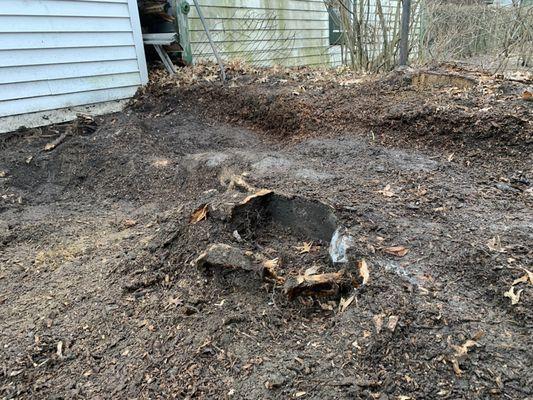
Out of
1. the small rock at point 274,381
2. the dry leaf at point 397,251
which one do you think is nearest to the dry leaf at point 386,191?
the dry leaf at point 397,251

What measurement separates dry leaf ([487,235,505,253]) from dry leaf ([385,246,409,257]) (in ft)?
1.25

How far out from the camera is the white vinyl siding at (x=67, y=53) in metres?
4.14

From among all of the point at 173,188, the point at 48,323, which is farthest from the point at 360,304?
the point at 173,188

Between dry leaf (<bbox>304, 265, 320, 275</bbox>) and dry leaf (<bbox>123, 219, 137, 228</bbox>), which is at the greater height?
dry leaf (<bbox>304, 265, 320, 275</bbox>)

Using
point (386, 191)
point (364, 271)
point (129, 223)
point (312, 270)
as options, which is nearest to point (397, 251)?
point (364, 271)

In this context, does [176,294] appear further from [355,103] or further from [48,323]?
[355,103]

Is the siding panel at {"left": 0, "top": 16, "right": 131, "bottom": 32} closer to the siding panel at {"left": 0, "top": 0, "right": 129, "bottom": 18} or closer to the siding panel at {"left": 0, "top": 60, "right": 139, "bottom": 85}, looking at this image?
the siding panel at {"left": 0, "top": 0, "right": 129, "bottom": 18}

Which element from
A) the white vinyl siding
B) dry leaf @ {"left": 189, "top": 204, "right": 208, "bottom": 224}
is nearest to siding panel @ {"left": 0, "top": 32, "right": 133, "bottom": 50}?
the white vinyl siding

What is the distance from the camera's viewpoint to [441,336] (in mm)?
1448

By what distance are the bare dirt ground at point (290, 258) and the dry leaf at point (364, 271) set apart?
0.10 ft

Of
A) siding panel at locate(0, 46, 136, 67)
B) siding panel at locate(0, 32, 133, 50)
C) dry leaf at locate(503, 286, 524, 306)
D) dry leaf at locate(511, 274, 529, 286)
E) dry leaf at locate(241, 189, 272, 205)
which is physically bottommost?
dry leaf at locate(503, 286, 524, 306)

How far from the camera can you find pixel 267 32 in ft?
25.6

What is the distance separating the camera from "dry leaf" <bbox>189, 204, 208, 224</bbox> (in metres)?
2.30

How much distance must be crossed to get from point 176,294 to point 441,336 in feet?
3.75
